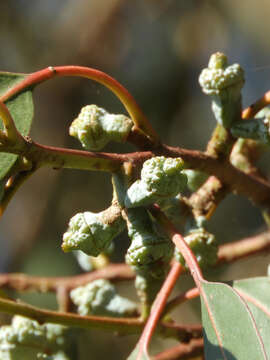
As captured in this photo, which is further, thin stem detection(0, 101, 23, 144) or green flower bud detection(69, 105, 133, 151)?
green flower bud detection(69, 105, 133, 151)

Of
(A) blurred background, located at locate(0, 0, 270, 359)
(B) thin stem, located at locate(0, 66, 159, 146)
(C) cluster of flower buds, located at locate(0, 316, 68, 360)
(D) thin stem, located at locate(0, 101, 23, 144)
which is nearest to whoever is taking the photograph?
(D) thin stem, located at locate(0, 101, 23, 144)

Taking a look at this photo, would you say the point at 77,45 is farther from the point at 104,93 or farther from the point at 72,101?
the point at 104,93

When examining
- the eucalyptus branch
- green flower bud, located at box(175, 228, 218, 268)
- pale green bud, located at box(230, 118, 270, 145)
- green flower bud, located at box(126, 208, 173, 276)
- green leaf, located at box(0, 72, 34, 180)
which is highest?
green leaf, located at box(0, 72, 34, 180)

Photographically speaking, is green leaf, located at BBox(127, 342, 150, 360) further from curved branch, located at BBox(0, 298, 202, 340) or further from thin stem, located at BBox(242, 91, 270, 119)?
thin stem, located at BBox(242, 91, 270, 119)

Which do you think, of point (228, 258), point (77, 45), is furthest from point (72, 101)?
point (228, 258)

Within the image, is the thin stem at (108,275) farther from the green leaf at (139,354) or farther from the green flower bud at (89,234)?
the green flower bud at (89,234)

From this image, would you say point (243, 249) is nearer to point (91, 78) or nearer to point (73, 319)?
point (73, 319)

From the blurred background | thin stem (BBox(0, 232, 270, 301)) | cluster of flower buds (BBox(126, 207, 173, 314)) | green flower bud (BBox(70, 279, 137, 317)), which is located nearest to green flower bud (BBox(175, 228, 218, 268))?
cluster of flower buds (BBox(126, 207, 173, 314))
